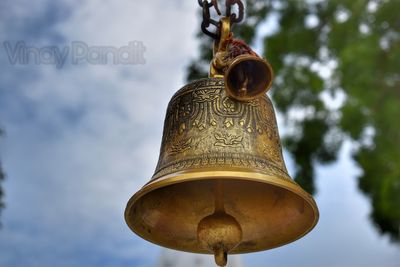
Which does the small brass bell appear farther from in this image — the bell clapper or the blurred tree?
the blurred tree

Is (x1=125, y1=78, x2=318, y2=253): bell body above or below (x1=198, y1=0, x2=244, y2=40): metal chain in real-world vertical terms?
below

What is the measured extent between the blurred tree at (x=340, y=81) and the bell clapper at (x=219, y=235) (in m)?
3.04

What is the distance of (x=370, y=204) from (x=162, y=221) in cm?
380

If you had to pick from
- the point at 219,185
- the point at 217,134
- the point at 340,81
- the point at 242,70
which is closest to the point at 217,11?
the point at 242,70

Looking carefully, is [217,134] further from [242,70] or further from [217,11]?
[217,11]

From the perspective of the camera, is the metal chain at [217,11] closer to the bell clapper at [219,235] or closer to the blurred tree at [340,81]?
→ the bell clapper at [219,235]

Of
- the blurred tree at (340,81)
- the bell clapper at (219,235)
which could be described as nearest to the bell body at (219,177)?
the bell clapper at (219,235)

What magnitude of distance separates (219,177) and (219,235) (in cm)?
21

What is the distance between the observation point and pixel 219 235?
1.95 metres

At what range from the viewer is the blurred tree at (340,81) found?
4.94m

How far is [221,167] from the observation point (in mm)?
1858

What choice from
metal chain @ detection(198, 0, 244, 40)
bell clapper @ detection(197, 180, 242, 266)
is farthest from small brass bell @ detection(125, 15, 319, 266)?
metal chain @ detection(198, 0, 244, 40)

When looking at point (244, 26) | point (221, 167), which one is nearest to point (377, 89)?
point (244, 26)

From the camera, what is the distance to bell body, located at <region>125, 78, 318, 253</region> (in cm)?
192
